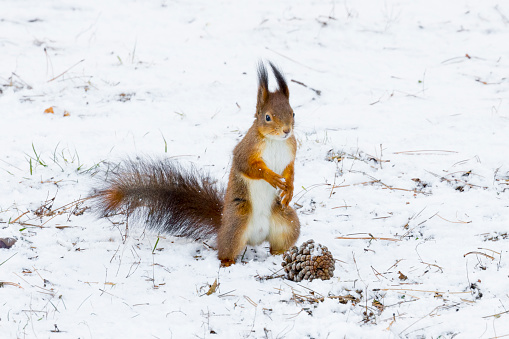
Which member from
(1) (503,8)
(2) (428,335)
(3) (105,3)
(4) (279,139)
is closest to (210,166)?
(4) (279,139)

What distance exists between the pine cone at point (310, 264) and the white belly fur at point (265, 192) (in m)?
0.26

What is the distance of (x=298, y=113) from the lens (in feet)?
14.1

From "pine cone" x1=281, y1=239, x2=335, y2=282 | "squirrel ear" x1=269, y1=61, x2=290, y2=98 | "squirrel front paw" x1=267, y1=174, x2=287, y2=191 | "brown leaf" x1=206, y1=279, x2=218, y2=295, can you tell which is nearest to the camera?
"brown leaf" x1=206, y1=279, x2=218, y2=295

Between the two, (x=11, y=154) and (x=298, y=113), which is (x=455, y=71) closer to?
(x=298, y=113)

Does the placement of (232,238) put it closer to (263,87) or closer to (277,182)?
(277,182)

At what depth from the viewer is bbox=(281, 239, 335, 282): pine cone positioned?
246cm

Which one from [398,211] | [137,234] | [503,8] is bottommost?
[137,234]

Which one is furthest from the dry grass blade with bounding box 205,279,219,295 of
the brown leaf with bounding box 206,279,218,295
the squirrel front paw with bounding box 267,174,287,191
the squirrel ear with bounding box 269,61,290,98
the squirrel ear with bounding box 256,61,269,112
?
the squirrel ear with bounding box 269,61,290,98

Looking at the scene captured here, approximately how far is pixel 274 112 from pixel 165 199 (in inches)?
26.9

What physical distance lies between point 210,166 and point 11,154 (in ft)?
3.84

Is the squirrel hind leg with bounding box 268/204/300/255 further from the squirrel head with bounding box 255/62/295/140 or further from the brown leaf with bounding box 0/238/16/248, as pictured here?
the brown leaf with bounding box 0/238/16/248

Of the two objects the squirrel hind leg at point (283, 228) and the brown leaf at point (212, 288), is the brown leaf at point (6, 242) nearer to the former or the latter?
the brown leaf at point (212, 288)

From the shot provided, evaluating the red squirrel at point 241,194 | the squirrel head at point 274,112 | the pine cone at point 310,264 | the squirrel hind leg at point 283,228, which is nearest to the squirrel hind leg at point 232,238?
the red squirrel at point 241,194

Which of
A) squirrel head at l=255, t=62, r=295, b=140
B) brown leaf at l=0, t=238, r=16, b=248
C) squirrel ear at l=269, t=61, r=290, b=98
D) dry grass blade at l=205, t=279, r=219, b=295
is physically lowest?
brown leaf at l=0, t=238, r=16, b=248
